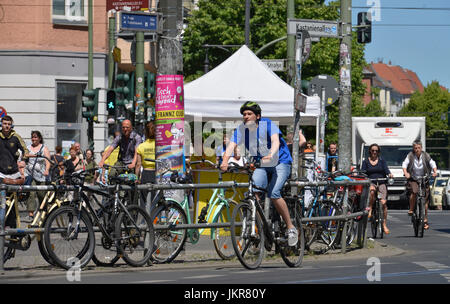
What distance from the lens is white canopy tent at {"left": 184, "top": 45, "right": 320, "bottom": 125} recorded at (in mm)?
16453

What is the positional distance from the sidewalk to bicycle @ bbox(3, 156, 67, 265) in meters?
0.22

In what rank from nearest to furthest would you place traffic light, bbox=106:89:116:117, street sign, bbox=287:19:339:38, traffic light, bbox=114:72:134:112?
street sign, bbox=287:19:339:38, traffic light, bbox=114:72:134:112, traffic light, bbox=106:89:116:117

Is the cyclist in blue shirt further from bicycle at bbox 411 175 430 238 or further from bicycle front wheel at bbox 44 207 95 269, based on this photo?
bicycle at bbox 411 175 430 238

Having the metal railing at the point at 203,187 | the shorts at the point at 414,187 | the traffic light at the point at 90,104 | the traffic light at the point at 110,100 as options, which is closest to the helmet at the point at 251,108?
the metal railing at the point at 203,187

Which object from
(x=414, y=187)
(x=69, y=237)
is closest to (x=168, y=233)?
(x=69, y=237)

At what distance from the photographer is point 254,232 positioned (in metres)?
11.1

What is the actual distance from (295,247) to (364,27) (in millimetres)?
10323

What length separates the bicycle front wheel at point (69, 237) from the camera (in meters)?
10.8

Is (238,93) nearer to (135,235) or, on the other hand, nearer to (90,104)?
(135,235)

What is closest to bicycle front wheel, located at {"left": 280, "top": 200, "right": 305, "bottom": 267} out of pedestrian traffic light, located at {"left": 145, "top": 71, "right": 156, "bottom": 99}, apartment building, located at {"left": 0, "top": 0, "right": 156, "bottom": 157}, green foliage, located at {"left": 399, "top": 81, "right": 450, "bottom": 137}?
pedestrian traffic light, located at {"left": 145, "top": 71, "right": 156, "bottom": 99}

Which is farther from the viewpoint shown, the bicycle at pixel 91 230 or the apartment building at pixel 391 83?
the apartment building at pixel 391 83

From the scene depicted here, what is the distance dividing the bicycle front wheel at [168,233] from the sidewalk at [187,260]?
0.51 feet

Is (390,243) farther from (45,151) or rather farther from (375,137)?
(375,137)

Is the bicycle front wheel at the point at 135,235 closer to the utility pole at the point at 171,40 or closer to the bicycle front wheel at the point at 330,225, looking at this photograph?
the utility pole at the point at 171,40
